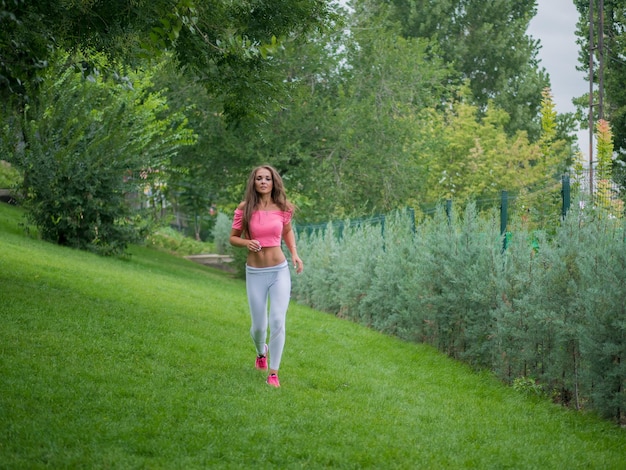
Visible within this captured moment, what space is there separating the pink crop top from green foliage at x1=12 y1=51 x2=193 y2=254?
50.5 ft

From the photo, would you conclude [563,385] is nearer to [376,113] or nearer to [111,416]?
[111,416]

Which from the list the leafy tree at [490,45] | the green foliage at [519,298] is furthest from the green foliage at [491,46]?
the green foliage at [519,298]

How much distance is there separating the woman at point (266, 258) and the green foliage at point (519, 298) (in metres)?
2.80

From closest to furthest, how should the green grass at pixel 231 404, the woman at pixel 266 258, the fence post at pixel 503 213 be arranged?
the green grass at pixel 231 404 → the woman at pixel 266 258 → the fence post at pixel 503 213

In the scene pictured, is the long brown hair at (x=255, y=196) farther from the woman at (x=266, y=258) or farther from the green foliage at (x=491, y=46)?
the green foliage at (x=491, y=46)

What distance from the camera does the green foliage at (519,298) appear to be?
8539 mm

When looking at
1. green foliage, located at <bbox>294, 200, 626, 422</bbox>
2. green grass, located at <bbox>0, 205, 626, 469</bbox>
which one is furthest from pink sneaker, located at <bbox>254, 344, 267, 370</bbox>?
green foliage, located at <bbox>294, 200, 626, 422</bbox>

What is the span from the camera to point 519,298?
34.9 feet

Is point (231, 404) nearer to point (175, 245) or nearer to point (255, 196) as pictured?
point (255, 196)

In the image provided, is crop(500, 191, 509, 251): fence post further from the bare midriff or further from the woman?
the bare midriff

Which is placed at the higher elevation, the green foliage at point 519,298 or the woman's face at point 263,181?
the woman's face at point 263,181

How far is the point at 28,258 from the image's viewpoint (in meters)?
17.5

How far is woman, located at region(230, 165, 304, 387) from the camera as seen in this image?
865 cm

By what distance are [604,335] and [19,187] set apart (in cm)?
1894
